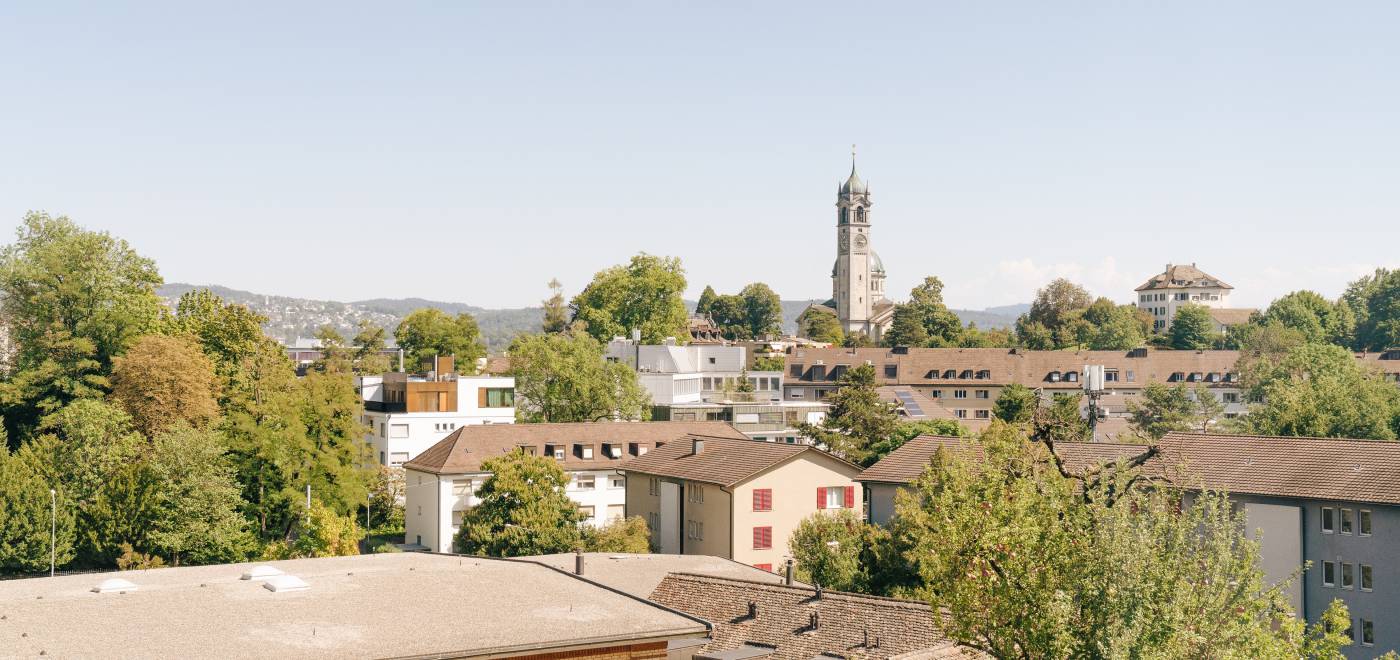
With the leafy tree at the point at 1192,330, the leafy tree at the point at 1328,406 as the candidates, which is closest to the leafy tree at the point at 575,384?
the leafy tree at the point at 1328,406

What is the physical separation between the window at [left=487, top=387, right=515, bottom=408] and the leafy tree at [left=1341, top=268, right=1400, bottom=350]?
125963 mm

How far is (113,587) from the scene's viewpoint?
79.4ft

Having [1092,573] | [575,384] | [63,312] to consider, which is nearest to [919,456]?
[575,384]

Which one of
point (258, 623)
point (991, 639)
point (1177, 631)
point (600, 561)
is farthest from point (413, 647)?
point (600, 561)

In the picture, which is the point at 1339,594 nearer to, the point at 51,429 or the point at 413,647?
the point at 413,647

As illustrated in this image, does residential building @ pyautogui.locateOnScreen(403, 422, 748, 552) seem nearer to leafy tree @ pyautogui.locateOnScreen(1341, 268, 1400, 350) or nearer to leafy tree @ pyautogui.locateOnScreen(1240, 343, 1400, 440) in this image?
leafy tree @ pyautogui.locateOnScreen(1240, 343, 1400, 440)

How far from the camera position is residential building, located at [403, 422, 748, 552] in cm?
6053

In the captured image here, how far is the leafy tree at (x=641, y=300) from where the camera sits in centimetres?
11731

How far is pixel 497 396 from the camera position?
76812 millimetres

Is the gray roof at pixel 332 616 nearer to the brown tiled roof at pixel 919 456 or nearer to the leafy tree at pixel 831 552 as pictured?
the leafy tree at pixel 831 552

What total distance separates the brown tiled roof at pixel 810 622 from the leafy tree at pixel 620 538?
18928 mm

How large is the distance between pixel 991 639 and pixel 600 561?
21977 millimetres

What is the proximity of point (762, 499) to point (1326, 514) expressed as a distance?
68.7 feet

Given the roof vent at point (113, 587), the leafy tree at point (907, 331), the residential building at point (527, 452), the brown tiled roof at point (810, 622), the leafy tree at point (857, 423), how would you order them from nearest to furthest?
the roof vent at point (113, 587)
the brown tiled roof at point (810, 622)
the residential building at point (527, 452)
the leafy tree at point (857, 423)
the leafy tree at point (907, 331)
